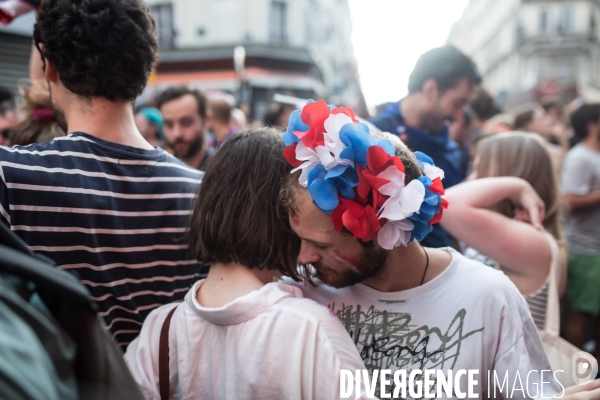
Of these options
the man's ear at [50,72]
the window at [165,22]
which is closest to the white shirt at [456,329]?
the man's ear at [50,72]

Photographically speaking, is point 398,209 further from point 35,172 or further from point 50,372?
point 35,172

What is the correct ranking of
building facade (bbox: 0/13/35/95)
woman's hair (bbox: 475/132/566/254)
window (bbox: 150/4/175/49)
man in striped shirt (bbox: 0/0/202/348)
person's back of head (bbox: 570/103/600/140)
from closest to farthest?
man in striped shirt (bbox: 0/0/202/348) < woman's hair (bbox: 475/132/566/254) < person's back of head (bbox: 570/103/600/140) < building facade (bbox: 0/13/35/95) < window (bbox: 150/4/175/49)

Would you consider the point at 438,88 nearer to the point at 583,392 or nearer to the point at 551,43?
the point at 583,392

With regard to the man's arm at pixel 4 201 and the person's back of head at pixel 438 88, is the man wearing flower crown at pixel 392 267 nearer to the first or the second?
the man's arm at pixel 4 201

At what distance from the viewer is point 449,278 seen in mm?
1680

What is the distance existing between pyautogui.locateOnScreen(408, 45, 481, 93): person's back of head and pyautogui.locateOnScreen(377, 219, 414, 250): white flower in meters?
2.33

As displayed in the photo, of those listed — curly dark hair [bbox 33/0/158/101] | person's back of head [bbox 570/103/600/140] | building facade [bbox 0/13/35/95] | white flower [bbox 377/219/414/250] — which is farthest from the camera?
building facade [bbox 0/13/35/95]

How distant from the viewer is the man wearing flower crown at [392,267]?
148 cm

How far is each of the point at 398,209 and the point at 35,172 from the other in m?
1.14

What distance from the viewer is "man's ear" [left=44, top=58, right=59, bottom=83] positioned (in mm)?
1864

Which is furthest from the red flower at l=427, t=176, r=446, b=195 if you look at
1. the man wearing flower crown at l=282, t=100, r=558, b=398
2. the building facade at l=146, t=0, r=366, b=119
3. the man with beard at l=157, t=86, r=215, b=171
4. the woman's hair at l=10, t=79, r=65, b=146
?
the building facade at l=146, t=0, r=366, b=119

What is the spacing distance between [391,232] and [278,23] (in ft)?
78.4

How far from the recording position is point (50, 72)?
74.0 inches

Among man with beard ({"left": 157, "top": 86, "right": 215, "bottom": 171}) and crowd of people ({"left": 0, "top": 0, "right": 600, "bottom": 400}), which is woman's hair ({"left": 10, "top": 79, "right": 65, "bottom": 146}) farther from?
man with beard ({"left": 157, "top": 86, "right": 215, "bottom": 171})
